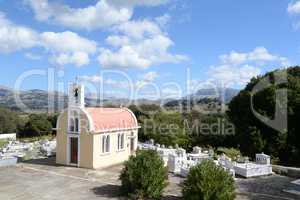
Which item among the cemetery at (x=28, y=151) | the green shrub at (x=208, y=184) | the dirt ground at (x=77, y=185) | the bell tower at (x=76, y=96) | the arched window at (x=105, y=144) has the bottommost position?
the dirt ground at (x=77, y=185)

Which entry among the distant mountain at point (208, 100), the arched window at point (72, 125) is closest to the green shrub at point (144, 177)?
the arched window at point (72, 125)

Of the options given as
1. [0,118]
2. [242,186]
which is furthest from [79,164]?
[0,118]

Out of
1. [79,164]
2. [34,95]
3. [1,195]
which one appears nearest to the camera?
[1,195]

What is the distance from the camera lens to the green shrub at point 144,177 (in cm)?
1658

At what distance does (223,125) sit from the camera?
3450cm

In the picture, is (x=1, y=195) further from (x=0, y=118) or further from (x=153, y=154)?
(x=0, y=118)

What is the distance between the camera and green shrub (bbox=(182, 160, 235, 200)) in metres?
14.5

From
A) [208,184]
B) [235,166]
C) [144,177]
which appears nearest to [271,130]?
[235,166]

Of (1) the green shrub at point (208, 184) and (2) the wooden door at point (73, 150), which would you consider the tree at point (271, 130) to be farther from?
(1) the green shrub at point (208, 184)

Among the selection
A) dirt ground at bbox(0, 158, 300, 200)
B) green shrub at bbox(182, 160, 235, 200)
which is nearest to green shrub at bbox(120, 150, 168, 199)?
dirt ground at bbox(0, 158, 300, 200)

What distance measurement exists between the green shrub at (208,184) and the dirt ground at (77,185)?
2103mm

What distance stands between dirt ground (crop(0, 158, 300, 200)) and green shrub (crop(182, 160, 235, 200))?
6.90 ft

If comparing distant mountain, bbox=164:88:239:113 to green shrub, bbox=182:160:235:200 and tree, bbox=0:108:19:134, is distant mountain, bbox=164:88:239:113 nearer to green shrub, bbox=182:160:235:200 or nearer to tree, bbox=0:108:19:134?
green shrub, bbox=182:160:235:200

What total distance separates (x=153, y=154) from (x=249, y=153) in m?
16.3
